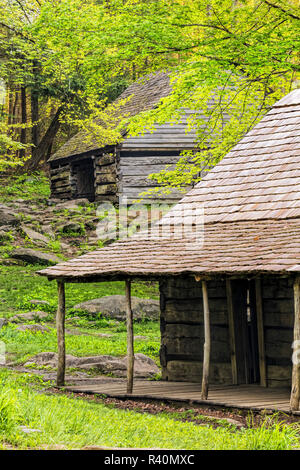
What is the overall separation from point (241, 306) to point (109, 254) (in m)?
2.78

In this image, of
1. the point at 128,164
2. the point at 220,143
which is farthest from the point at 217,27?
the point at 128,164

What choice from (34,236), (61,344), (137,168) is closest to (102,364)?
(61,344)

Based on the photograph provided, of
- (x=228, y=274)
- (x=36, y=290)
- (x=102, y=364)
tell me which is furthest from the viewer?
(x=36, y=290)

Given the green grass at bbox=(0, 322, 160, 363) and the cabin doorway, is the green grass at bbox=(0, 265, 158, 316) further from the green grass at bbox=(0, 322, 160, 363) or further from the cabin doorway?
the cabin doorway

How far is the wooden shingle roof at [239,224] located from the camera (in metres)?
10.5

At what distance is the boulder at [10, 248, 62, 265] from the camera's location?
2366cm

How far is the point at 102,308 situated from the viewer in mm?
20344

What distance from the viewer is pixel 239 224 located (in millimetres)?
12578

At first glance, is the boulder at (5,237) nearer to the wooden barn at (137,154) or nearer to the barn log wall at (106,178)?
the wooden barn at (137,154)

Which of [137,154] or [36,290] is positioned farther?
[137,154]

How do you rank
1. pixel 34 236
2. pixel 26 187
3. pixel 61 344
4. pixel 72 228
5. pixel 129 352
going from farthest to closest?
pixel 26 187, pixel 72 228, pixel 34 236, pixel 61 344, pixel 129 352

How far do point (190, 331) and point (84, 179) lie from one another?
20.5 meters

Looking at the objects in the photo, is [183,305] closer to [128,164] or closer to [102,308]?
[102,308]

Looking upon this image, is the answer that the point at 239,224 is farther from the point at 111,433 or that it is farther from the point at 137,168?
the point at 137,168
